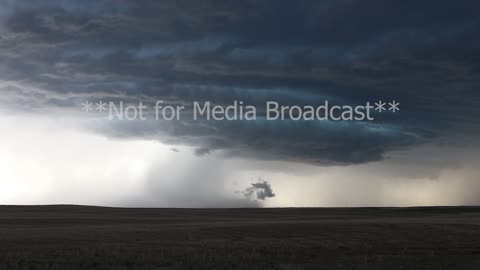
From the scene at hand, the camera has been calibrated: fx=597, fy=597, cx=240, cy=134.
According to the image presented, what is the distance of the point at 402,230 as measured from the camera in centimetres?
5066

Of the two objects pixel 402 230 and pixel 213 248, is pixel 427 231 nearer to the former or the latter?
pixel 402 230

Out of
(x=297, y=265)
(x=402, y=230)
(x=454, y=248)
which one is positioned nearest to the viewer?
(x=297, y=265)

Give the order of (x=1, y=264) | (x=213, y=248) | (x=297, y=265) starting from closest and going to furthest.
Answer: (x=1, y=264) → (x=297, y=265) → (x=213, y=248)

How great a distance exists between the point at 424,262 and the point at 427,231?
21288mm

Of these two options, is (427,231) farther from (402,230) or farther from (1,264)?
(1,264)

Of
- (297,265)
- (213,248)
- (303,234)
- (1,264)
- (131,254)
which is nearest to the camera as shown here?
(1,264)

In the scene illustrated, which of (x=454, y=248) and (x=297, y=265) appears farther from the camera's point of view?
(x=454, y=248)

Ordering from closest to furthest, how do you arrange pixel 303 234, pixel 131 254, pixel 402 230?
pixel 131 254 → pixel 303 234 → pixel 402 230

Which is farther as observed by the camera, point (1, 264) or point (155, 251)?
point (155, 251)

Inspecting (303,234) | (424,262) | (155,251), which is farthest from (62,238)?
(424,262)

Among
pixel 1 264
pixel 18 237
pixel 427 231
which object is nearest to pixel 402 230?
pixel 427 231

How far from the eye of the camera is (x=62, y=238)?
39094 mm

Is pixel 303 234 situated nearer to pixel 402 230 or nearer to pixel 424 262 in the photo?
pixel 402 230

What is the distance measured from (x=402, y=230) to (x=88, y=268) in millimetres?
32186
